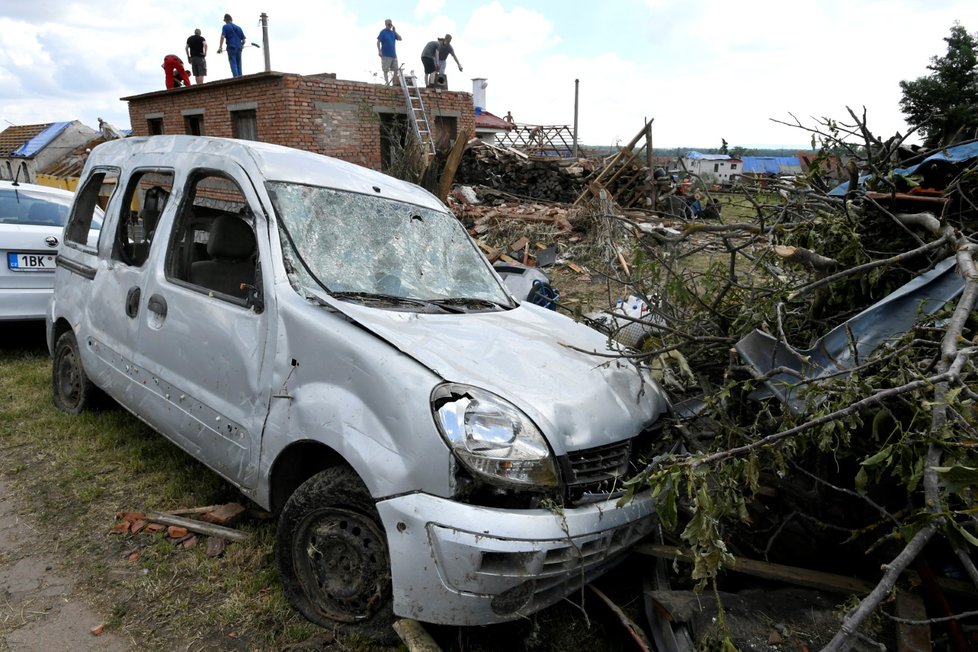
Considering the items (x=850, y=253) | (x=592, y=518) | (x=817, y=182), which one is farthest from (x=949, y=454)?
(x=817, y=182)

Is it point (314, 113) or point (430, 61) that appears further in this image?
point (430, 61)

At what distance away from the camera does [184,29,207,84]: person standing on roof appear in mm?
19422

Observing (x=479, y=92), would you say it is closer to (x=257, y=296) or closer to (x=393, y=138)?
(x=393, y=138)

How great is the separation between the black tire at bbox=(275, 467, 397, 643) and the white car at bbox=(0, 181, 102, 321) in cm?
413

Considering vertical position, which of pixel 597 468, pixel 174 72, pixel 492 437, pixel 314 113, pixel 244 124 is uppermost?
pixel 174 72

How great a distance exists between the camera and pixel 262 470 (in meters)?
2.89

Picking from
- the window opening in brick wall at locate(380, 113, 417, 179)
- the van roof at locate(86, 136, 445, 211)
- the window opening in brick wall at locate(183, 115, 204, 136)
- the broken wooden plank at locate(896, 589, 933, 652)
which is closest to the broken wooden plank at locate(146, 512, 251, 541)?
the van roof at locate(86, 136, 445, 211)

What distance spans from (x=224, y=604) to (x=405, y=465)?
4.28ft

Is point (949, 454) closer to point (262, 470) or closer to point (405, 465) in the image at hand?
point (405, 465)

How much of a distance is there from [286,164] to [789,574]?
3.02 meters

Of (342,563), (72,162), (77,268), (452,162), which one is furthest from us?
(72,162)

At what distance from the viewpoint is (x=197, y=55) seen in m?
19.5

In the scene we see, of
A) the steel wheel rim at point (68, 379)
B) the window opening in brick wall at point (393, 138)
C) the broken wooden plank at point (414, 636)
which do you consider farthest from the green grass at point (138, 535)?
the window opening in brick wall at point (393, 138)

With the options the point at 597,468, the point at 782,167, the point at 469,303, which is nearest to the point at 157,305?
the point at 469,303
